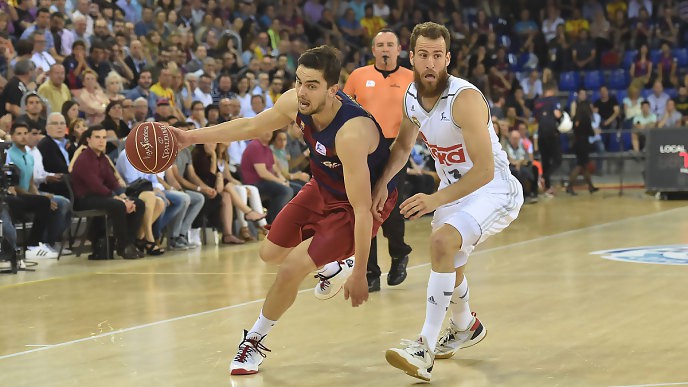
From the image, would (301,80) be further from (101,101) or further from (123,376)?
(101,101)

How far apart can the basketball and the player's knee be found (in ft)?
4.69

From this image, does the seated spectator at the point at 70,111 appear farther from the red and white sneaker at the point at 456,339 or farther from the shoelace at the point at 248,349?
the red and white sneaker at the point at 456,339

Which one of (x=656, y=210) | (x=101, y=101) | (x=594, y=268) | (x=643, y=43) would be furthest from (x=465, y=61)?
(x=594, y=268)

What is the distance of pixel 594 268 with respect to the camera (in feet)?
31.3

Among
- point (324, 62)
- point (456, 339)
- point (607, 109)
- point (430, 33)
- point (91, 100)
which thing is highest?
point (430, 33)

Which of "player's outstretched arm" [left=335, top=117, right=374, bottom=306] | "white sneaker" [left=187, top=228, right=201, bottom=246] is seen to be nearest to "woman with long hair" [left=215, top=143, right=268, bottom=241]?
"white sneaker" [left=187, top=228, right=201, bottom=246]

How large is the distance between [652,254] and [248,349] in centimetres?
594

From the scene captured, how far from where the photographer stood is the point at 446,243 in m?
5.49

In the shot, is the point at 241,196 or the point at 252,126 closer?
the point at 252,126

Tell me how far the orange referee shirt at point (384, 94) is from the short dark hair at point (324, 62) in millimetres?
3076

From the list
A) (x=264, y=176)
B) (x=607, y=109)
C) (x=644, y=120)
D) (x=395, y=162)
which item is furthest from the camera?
(x=607, y=109)

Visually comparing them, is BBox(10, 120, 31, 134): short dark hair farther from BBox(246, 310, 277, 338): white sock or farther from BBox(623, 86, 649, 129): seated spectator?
BBox(623, 86, 649, 129): seated spectator

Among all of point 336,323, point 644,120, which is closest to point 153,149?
point 336,323

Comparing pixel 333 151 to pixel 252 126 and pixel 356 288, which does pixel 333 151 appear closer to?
pixel 252 126
